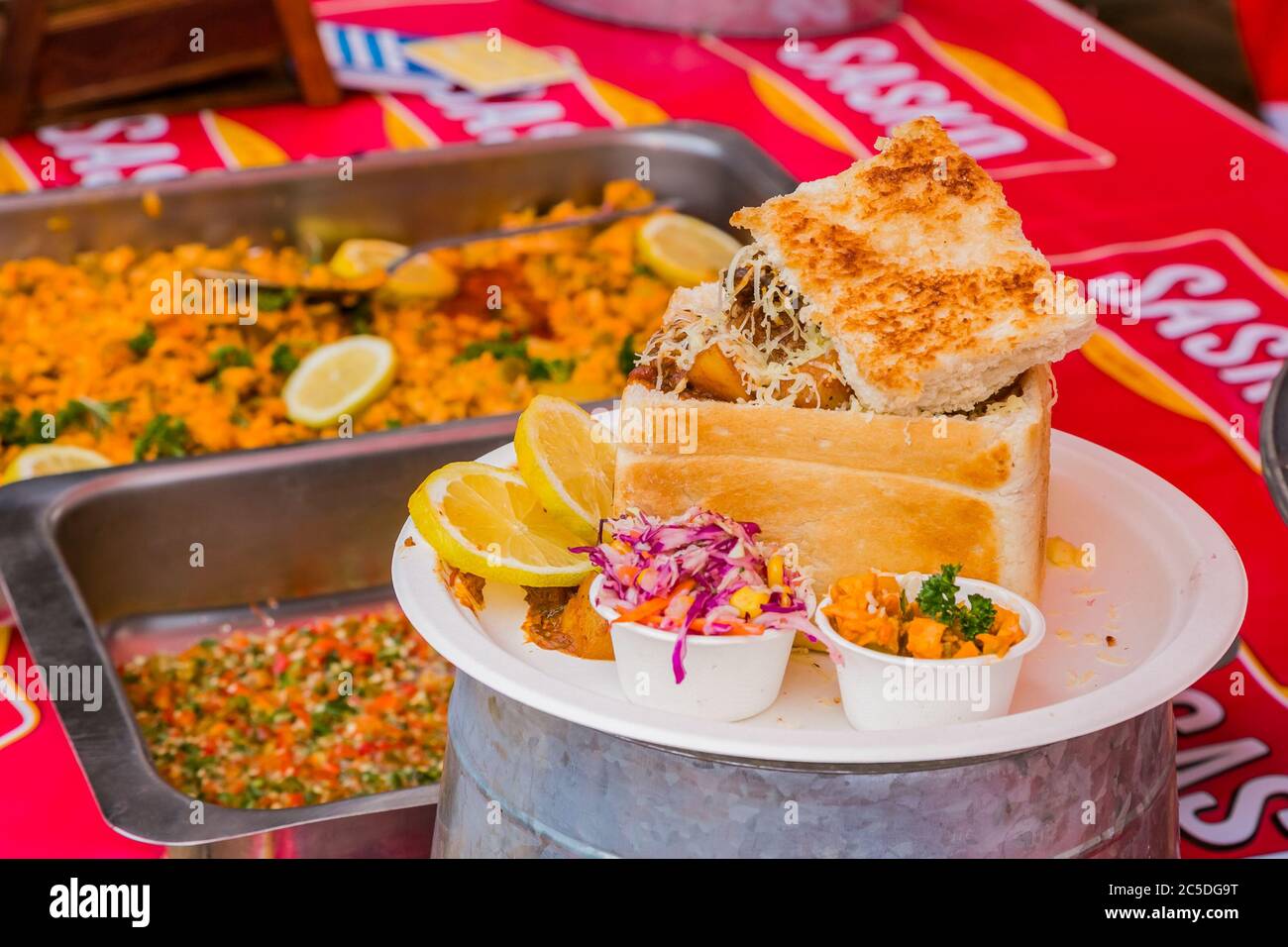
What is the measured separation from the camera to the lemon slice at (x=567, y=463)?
188 centimetres

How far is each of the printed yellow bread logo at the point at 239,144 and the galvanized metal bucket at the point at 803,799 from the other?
3185 mm

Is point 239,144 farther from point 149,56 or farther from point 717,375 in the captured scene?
point 717,375

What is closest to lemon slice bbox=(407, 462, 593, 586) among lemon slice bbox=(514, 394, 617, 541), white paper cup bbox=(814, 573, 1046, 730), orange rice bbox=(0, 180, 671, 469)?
lemon slice bbox=(514, 394, 617, 541)

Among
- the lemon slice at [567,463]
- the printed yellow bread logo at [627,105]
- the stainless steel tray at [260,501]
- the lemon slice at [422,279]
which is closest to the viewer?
the lemon slice at [567,463]

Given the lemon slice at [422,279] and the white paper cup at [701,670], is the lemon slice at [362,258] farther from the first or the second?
the white paper cup at [701,670]

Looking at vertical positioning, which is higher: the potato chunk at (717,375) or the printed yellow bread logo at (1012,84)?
the printed yellow bread logo at (1012,84)

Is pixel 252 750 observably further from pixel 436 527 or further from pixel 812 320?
pixel 812 320

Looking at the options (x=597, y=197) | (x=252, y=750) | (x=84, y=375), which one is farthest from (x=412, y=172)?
(x=252, y=750)

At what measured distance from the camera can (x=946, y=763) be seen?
4.96 ft

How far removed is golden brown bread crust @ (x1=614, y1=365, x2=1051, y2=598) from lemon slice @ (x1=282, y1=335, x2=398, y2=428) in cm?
154

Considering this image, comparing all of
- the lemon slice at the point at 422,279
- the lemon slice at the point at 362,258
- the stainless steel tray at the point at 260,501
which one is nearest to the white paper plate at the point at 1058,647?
the stainless steel tray at the point at 260,501

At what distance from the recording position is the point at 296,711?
102 inches

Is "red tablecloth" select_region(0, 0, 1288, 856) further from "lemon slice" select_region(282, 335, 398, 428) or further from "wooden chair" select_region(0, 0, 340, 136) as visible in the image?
"lemon slice" select_region(282, 335, 398, 428)

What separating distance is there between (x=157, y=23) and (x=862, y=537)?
3676mm
